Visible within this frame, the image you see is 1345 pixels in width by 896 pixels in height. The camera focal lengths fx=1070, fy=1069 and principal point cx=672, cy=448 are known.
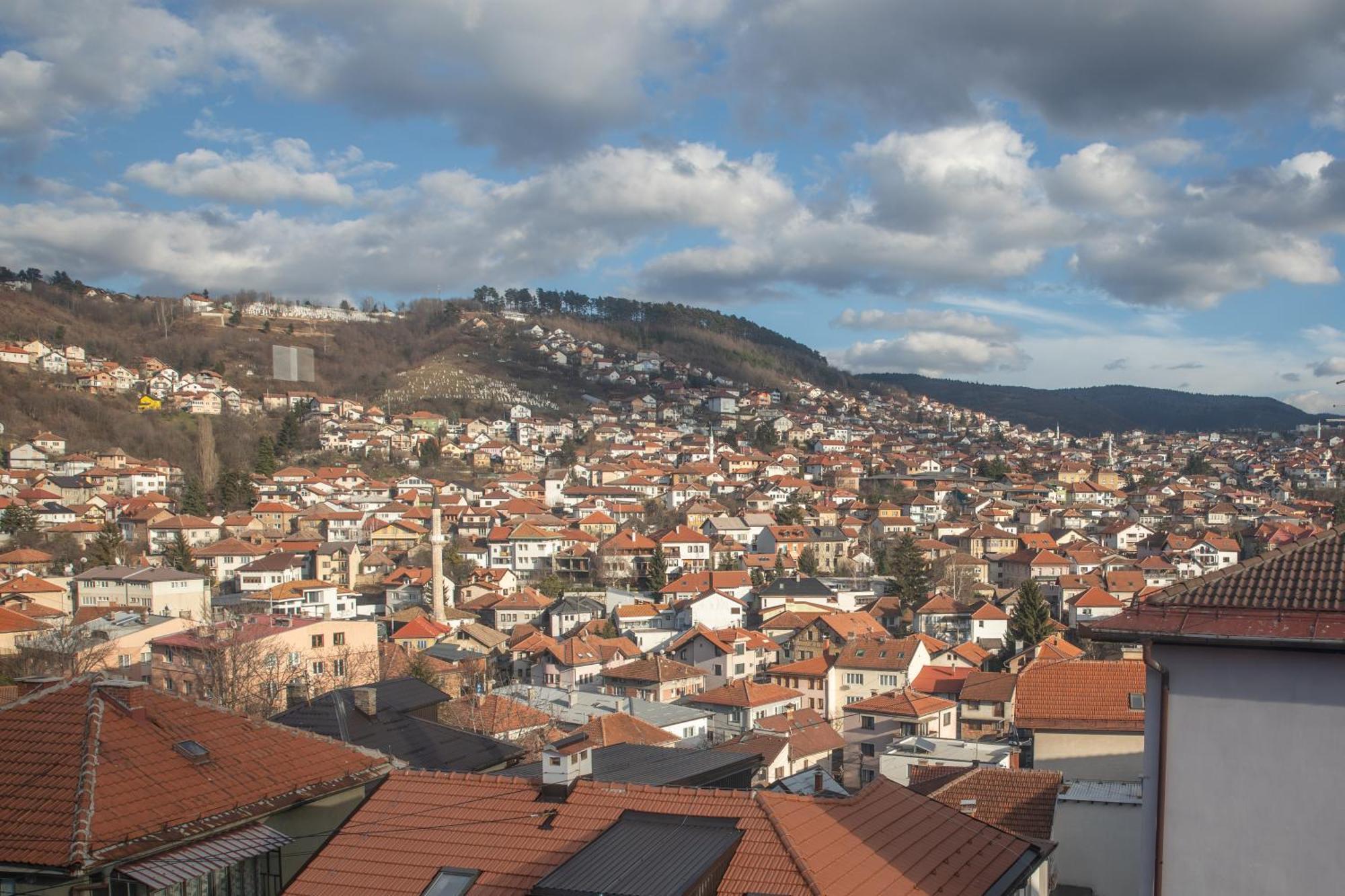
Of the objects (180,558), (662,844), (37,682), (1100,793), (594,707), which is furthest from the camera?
(180,558)

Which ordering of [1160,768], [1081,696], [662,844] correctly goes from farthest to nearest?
[1081,696] < [662,844] < [1160,768]

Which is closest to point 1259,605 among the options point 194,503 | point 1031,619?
point 1031,619

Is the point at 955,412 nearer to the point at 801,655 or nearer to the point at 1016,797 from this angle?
the point at 801,655

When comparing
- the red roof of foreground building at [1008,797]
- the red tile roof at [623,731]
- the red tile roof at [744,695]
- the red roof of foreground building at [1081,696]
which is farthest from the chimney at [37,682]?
the red tile roof at [744,695]

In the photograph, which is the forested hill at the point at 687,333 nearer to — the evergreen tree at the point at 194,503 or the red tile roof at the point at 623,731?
the evergreen tree at the point at 194,503

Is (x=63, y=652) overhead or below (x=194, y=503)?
below

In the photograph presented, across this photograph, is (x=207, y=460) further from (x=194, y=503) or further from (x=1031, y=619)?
(x=1031, y=619)

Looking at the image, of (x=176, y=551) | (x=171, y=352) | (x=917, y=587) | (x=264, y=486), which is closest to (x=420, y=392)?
(x=171, y=352)
